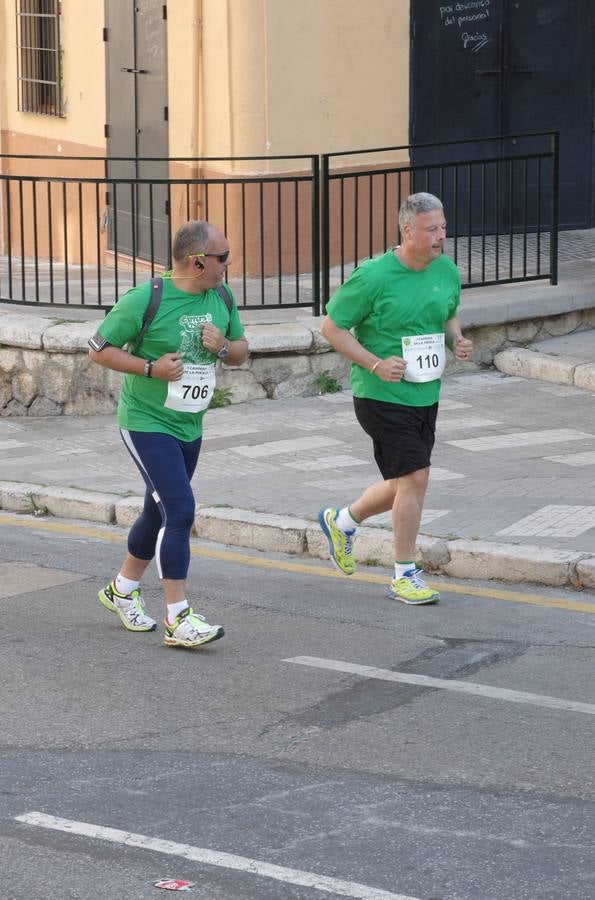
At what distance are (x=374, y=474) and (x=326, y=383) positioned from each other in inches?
91.1

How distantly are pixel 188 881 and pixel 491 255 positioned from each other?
31.8 feet

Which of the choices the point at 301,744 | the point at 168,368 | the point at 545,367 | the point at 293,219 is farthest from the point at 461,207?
the point at 301,744

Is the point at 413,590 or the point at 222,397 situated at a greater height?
the point at 222,397

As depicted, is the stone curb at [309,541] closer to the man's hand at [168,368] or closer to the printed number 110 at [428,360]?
the printed number 110 at [428,360]

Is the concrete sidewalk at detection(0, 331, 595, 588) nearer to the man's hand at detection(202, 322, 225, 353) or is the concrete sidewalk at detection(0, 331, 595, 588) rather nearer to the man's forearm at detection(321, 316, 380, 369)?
the man's forearm at detection(321, 316, 380, 369)

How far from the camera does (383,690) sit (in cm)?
623

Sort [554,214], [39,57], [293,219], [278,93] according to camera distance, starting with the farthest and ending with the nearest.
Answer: [39,57]
[293,219]
[278,93]
[554,214]

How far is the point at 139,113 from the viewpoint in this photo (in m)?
14.4

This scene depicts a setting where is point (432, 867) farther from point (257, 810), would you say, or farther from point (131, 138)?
point (131, 138)

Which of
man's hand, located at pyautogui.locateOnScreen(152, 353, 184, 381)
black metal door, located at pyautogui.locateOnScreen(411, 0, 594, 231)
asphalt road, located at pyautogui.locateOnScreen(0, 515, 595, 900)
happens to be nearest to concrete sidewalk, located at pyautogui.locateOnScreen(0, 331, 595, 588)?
asphalt road, located at pyautogui.locateOnScreen(0, 515, 595, 900)

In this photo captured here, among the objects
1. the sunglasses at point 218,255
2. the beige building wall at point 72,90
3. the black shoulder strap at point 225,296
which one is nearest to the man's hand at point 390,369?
the black shoulder strap at point 225,296

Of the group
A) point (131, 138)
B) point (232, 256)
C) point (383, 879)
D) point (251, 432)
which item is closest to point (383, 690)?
point (383, 879)

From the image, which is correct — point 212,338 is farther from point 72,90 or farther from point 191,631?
point 72,90

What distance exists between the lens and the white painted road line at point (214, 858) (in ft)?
14.7
